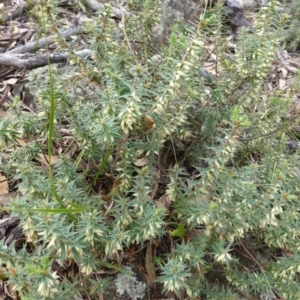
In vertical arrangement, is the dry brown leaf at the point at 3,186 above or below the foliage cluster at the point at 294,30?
below

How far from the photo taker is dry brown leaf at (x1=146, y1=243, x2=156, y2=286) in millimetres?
2293

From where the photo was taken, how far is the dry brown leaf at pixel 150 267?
7.52 feet

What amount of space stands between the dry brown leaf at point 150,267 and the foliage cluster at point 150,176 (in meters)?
0.18

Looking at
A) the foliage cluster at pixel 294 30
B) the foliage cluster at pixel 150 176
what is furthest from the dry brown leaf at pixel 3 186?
the foliage cluster at pixel 294 30

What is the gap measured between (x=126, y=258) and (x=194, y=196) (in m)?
0.64

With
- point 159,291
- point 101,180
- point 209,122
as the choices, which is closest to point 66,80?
point 101,180

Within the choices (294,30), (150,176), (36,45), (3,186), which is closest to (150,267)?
(150,176)

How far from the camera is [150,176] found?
210 centimetres

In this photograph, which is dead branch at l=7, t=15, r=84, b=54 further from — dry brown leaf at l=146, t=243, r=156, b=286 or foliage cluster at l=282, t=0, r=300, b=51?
foliage cluster at l=282, t=0, r=300, b=51

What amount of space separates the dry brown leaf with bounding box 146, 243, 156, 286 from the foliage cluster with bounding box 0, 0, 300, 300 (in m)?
0.18

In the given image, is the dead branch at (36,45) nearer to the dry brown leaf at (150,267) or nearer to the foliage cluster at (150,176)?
the foliage cluster at (150,176)

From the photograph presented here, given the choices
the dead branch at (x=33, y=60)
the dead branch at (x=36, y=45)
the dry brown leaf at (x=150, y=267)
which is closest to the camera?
the dry brown leaf at (x=150, y=267)

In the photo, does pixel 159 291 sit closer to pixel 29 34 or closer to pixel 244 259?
pixel 244 259

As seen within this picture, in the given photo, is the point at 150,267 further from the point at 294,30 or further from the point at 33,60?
the point at 294,30
